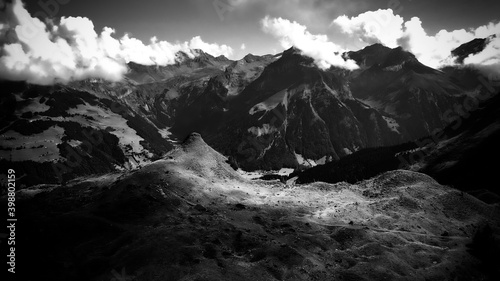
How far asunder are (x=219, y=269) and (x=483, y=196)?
154 meters

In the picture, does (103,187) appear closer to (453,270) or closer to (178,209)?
(178,209)

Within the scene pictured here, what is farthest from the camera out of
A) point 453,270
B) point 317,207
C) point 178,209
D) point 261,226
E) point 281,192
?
point 281,192

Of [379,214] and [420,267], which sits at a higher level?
[379,214]

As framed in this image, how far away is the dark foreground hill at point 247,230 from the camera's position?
285 ft

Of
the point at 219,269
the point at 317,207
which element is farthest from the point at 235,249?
the point at 317,207

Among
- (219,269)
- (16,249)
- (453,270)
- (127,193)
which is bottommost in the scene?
(453,270)

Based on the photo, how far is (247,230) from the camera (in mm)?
109062

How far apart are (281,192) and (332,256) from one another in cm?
6293

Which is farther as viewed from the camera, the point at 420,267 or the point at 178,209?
the point at 178,209

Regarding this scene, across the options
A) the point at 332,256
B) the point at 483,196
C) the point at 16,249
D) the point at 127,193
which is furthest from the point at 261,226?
the point at 483,196

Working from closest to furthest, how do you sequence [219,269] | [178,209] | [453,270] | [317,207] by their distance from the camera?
[219,269] → [453,270] → [178,209] → [317,207]

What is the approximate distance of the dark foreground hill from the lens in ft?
285

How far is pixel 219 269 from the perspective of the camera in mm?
83562

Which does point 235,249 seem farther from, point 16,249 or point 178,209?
point 16,249
